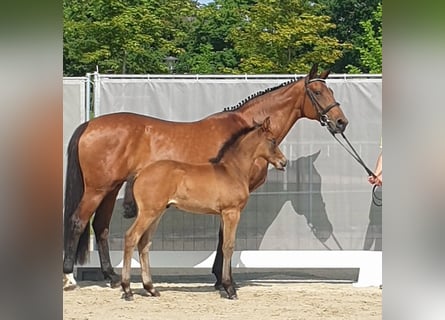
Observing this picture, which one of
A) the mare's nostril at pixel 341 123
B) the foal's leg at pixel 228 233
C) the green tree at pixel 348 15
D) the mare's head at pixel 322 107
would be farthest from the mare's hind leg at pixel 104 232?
the green tree at pixel 348 15

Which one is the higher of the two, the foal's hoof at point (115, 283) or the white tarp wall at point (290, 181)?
the white tarp wall at point (290, 181)

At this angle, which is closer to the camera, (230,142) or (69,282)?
(230,142)

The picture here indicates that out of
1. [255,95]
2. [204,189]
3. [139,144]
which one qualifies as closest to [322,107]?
[255,95]

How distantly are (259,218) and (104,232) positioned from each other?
1497 millimetres

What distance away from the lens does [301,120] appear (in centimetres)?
779

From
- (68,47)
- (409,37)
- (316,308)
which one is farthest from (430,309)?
(68,47)

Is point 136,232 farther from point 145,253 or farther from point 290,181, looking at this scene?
point 290,181

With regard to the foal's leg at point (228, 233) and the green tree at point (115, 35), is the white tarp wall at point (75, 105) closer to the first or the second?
the foal's leg at point (228, 233)

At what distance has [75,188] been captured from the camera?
22.7 feet

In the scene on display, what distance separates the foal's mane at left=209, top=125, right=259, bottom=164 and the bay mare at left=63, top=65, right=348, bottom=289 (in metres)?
0.14

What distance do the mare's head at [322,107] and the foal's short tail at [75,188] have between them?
1956 mm

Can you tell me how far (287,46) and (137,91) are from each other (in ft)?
41.2

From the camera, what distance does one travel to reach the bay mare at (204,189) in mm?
6148

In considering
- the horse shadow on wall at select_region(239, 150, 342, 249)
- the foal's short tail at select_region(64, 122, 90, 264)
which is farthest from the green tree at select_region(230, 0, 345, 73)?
the foal's short tail at select_region(64, 122, 90, 264)
